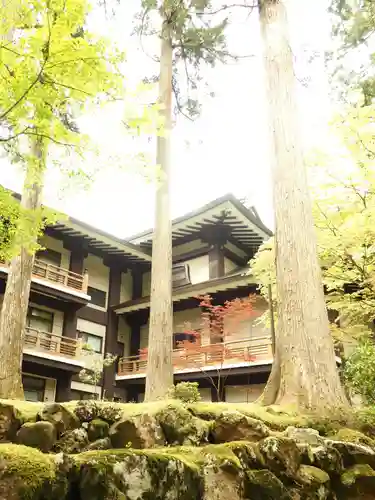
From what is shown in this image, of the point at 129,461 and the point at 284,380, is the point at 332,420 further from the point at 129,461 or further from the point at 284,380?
the point at 129,461

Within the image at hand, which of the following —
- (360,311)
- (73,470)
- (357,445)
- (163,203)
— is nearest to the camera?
(73,470)

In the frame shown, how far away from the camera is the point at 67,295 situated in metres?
20.0

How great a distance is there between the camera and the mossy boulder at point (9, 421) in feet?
15.1

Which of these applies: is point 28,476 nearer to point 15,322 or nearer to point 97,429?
point 97,429

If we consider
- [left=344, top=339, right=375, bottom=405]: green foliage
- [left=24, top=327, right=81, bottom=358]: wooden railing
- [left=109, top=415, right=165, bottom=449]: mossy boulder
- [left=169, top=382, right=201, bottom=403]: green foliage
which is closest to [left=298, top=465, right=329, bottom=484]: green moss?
[left=109, top=415, right=165, bottom=449]: mossy boulder

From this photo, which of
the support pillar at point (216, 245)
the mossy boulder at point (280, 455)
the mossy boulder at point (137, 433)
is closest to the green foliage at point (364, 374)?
the mossy boulder at point (280, 455)

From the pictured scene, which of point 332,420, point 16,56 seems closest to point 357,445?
point 332,420

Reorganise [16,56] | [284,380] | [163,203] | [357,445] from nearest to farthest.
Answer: [16,56] < [357,445] < [284,380] < [163,203]

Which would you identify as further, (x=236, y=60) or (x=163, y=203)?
(x=236, y=60)

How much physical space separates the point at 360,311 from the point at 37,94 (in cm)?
1108

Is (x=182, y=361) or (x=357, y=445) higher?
(x=182, y=361)

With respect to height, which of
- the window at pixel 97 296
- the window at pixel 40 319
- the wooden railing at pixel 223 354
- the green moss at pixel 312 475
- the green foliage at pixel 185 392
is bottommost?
the green moss at pixel 312 475

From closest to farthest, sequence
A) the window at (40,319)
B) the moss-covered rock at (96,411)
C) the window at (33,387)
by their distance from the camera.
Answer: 1. the moss-covered rock at (96,411)
2. the window at (33,387)
3. the window at (40,319)

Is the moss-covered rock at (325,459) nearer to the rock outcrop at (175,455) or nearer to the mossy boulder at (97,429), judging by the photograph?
the rock outcrop at (175,455)
